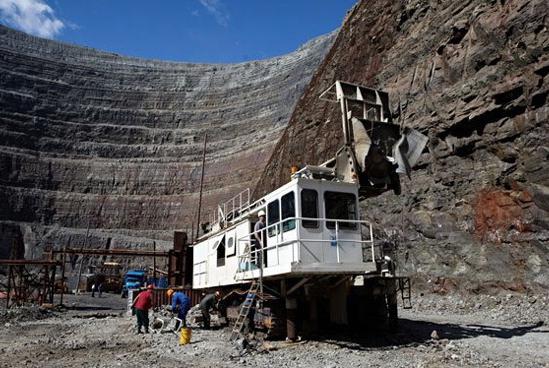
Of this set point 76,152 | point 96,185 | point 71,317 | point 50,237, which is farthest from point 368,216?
point 76,152

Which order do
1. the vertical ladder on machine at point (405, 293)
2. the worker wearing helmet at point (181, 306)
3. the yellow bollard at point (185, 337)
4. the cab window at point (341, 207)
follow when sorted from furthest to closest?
1. the vertical ladder on machine at point (405, 293)
2. the worker wearing helmet at point (181, 306)
3. the yellow bollard at point (185, 337)
4. the cab window at point (341, 207)

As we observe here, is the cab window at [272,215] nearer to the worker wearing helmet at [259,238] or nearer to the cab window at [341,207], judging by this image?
the worker wearing helmet at [259,238]

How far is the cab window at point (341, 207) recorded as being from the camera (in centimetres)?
1171

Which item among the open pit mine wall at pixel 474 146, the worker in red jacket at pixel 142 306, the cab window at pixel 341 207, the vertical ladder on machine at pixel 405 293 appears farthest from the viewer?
the open pit mine wall at pixel 474 146

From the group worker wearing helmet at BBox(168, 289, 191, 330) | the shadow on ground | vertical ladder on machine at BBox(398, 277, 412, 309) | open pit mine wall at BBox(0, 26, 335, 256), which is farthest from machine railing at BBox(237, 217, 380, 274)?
open pit mine wall at BBox(0, 26, 335, 256)

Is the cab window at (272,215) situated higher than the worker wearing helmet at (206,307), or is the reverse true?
the cab window at (272,215)

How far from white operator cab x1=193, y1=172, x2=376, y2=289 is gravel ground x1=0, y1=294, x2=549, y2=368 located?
187cm

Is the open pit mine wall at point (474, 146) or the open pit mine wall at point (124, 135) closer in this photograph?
the open pit mine wall at point (474, 146)

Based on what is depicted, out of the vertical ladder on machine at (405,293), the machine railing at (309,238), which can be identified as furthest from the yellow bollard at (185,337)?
the vertical ladder on machine at (405,293)

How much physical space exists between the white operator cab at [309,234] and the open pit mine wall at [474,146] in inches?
335

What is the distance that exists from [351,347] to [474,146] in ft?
43.8

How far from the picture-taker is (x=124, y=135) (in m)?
81.6

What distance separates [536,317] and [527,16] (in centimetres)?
1260

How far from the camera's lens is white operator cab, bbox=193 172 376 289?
428 inches
